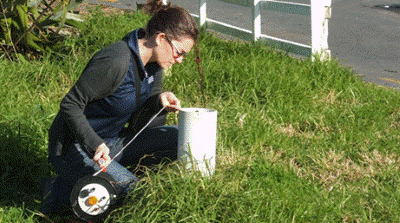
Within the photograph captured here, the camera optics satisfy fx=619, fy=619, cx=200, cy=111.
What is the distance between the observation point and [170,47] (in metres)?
3.12

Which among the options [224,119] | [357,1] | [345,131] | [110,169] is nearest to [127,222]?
[110,169]

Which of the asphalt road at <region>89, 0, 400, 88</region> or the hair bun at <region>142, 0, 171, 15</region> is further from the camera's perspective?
the asphalt road at <region>89, 0, 400, 88</region>

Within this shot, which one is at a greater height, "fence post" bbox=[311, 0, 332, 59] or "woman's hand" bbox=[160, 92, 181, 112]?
"woman's hand" bbox=[160, 92, 181, 112]

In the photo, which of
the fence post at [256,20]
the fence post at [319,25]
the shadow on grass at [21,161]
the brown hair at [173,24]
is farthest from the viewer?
the fence post at [256,20]

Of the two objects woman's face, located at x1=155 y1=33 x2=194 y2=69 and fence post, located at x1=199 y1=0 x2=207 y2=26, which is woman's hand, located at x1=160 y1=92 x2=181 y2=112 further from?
fence post, located at x1=199 y1=0 x2=207 y2=26

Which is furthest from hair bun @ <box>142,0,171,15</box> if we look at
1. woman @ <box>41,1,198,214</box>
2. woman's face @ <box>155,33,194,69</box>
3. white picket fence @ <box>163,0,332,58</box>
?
white picket fence @ <box>163,0,332,58</box>

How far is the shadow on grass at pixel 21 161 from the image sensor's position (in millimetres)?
3867

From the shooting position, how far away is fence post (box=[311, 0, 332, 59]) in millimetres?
6059

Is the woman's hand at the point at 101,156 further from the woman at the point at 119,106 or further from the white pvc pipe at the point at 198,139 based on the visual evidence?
the white pvc pipe at the point at 198,139

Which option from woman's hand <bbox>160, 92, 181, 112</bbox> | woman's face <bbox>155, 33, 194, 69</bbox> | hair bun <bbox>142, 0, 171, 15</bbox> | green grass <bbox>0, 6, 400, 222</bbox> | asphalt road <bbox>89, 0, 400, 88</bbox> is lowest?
asphalt road <bbox>89, 0, 400, 88</bbox>

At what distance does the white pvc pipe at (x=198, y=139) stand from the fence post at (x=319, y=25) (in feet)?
10.5

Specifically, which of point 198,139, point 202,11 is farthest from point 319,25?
point 198,139

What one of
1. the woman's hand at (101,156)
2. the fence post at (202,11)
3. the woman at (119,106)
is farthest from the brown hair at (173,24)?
the fence post at (202,11)

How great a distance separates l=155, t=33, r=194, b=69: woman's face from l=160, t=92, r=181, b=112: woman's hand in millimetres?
276
